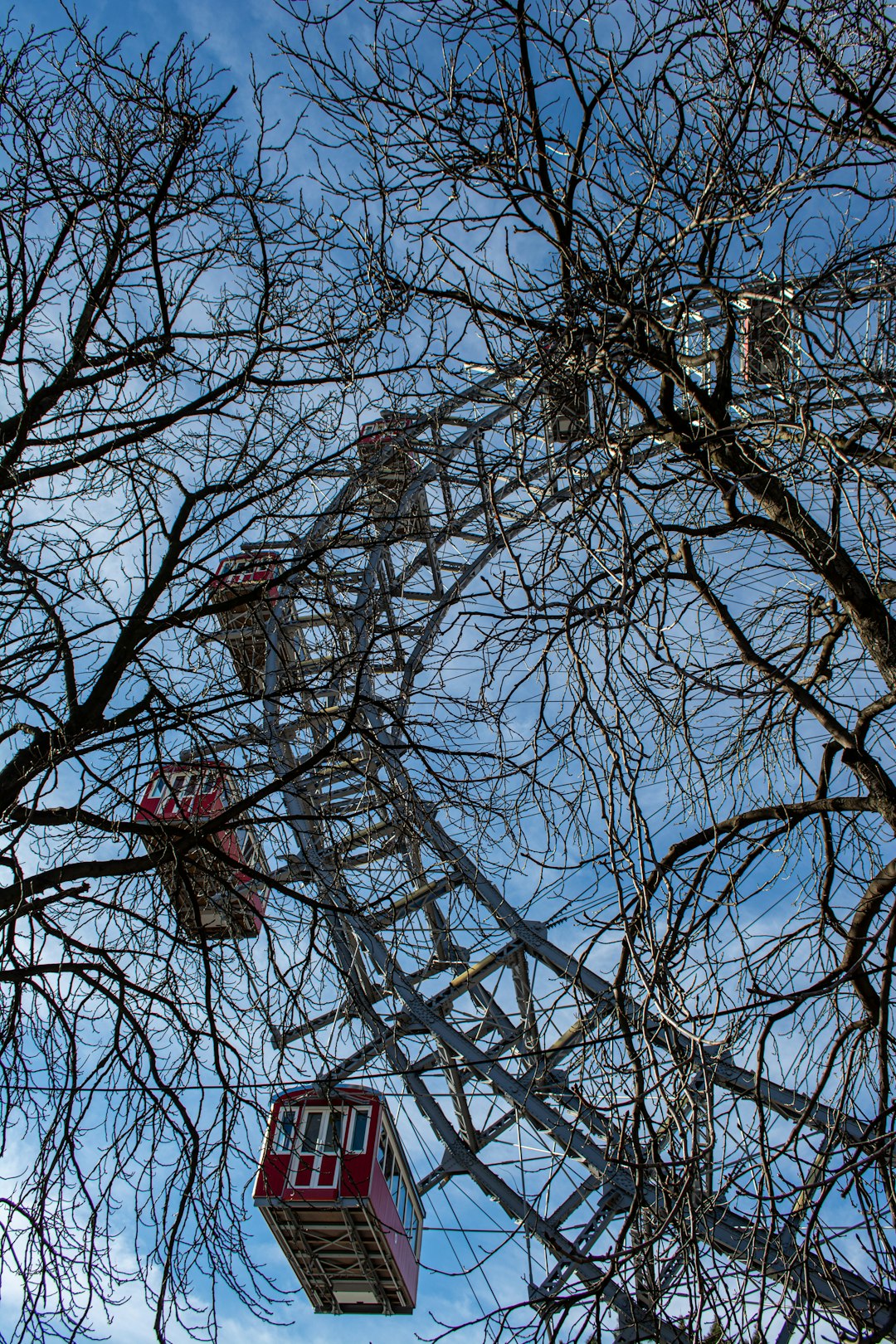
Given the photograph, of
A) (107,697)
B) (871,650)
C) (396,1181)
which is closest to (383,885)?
(107,697)

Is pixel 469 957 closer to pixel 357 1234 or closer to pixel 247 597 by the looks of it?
pixel 247 597

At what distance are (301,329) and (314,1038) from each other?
2644mm

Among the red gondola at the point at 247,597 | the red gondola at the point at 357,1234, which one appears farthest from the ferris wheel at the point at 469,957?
the red gondola at the point at 357,1234

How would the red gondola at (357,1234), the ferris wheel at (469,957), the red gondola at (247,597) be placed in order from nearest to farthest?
the ferris wheel at (469,957) → the red gondola at (247,597) → the red gondola at (357,1234)

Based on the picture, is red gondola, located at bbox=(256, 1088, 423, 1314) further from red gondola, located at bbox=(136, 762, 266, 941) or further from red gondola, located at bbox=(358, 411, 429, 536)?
red gondola, located at bbox=(358, 411, 429, 536)

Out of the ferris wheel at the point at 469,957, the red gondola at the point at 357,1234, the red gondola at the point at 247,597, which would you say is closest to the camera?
the ferris wheel at the point at 469,957

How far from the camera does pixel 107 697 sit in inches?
127

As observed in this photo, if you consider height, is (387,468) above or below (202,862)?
above

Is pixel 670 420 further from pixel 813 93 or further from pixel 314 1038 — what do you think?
pixel 314 1038

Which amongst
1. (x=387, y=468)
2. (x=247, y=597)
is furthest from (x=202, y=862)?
(x=387, y=468)

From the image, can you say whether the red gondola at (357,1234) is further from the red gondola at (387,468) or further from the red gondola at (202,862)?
the red gondola at (387,468)

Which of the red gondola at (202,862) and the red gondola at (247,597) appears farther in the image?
the red gondola at (247,597)

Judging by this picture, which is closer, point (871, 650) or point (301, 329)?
point (871, 650)

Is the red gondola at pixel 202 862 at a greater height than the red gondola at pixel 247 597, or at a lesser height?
lesser
